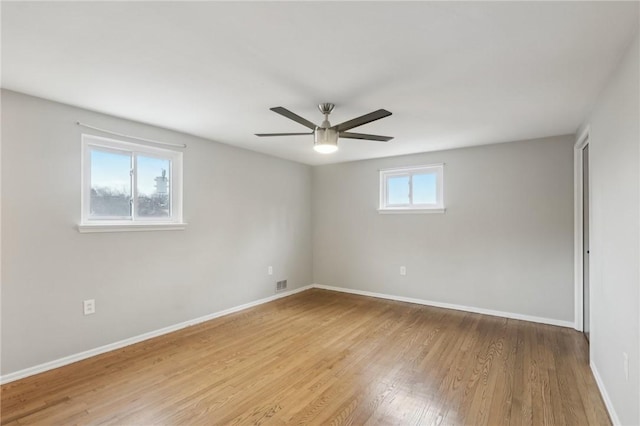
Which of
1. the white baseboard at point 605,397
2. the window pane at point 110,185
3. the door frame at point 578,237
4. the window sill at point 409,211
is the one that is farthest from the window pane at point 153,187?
the door frame at point 578,237

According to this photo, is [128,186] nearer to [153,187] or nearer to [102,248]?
[153,187]

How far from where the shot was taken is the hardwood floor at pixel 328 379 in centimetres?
203

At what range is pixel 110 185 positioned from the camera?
10.2 feet

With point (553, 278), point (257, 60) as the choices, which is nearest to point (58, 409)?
point (257, 60)

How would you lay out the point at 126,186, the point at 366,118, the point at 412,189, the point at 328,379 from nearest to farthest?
the point at 366,118
the point at 328,379
the point at 126,186
the point at 412,189

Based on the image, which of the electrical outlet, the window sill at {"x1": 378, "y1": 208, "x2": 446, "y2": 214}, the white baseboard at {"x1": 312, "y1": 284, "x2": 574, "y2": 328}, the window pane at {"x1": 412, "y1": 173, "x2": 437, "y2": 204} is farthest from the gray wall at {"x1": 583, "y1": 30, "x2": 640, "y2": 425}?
the electrical outlet

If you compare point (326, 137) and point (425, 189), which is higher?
point (326, 137)

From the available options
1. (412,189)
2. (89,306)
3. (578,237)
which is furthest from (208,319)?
(578,237)

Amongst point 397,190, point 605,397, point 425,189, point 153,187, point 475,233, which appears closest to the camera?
point 605,397

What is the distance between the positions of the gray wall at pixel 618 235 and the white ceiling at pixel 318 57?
0.27 metres

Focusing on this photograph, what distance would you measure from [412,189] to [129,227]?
3775 millimetres

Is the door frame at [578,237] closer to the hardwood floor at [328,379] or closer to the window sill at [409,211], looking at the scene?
the hardwood floor at [328,379]

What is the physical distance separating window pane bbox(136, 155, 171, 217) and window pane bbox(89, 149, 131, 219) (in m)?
0.13

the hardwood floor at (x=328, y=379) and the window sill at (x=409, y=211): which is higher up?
the window sill at (x=409, y=211)
